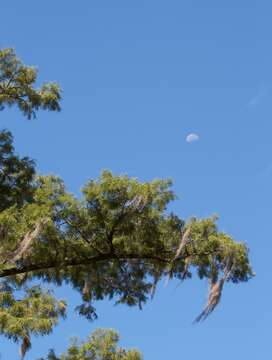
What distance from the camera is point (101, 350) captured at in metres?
24.7

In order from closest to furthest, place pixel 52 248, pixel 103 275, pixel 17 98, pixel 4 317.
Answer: pixel 4 317 → pixel 52 248 → pixel 103 275 → pixel 17 98

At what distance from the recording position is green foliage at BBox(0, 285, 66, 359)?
13.5 meters

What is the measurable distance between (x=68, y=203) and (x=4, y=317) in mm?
2484

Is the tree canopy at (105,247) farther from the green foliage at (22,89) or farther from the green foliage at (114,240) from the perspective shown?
the green foliage at (22,89)

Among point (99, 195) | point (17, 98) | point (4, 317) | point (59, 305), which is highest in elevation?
point (17, 98)

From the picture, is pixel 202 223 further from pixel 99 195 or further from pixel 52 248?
pixel 52 248

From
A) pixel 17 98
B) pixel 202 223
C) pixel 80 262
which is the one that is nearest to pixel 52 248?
pixel 80 262

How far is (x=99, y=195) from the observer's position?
13.8 m

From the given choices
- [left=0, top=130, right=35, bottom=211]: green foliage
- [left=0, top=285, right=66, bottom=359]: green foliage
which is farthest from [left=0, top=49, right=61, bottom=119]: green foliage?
[left=0, top=285, right=66, bottom=359]: green foliage

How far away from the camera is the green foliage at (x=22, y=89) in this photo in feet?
56.0

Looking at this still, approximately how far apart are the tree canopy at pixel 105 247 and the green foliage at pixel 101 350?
837 cm

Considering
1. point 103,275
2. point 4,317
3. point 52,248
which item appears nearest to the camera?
point 4,317

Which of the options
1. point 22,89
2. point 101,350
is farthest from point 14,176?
point 101,350

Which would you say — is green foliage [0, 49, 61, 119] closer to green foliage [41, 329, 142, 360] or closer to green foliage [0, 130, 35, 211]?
green foliage [0, 130, 35, 211]
